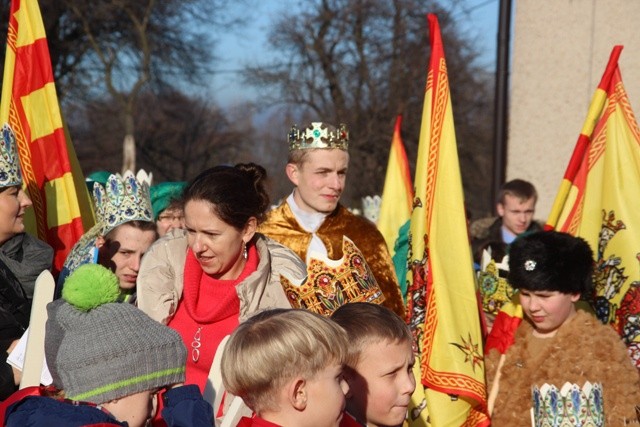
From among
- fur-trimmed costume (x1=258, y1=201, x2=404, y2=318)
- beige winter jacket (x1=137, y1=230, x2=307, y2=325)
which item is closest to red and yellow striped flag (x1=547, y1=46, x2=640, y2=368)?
fur-trimmed costume (x1=258, y1=201, x2=404, y2=318)

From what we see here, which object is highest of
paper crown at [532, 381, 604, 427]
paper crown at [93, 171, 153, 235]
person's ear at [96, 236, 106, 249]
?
paper crown at [93, 171, 153, 235]

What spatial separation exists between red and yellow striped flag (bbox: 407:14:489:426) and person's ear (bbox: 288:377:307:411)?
1.96m

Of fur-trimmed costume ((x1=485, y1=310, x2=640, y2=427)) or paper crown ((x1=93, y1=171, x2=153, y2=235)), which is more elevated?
paper crown ((x1=93, y1=171, x2=153, y2=235))

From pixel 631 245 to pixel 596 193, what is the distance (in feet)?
1.28

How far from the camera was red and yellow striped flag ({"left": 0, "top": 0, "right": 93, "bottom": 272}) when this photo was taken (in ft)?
18.7

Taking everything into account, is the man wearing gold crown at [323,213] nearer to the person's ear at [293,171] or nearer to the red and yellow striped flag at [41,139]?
the person's ear at [293,171]

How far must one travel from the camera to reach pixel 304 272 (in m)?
4.30

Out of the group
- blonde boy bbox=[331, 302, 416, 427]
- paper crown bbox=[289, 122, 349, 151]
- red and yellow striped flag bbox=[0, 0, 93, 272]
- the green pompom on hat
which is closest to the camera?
the green pompom on hat

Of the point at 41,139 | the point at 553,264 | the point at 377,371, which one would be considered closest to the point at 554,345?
the point at 553,264

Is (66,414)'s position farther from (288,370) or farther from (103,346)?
(288,370)

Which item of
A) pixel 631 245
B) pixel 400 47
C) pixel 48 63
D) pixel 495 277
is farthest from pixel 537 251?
pixel 400 47

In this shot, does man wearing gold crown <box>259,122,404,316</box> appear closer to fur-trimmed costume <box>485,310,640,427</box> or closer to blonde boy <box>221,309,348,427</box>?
fur-trimmed costume <box>485,310,640,427</box>

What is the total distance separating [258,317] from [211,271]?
115cm

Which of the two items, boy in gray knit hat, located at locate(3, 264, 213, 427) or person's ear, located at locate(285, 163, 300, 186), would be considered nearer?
boy in gray knit hat, located at locate(3, 264, 213, 427)
